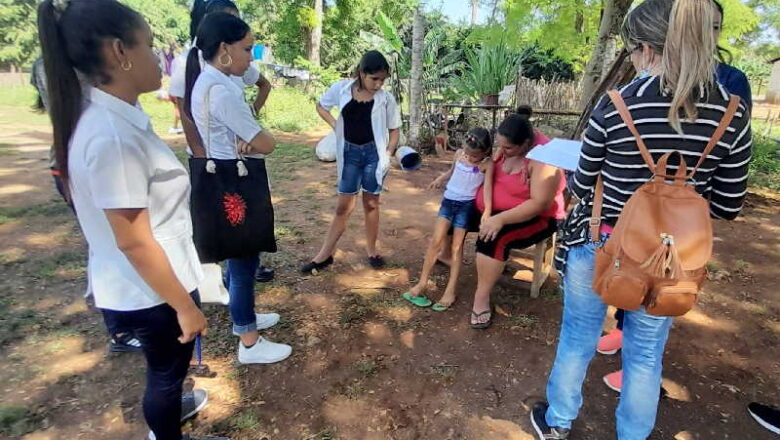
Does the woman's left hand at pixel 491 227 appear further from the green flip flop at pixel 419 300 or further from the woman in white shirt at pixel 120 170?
the woman in white shirt at pixel 120 170

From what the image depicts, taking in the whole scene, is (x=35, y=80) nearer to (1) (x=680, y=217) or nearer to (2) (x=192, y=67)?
(2) (x=192, y=67)

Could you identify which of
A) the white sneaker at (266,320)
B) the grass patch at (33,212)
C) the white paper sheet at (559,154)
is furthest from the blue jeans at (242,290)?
the grass patch at (33,212)

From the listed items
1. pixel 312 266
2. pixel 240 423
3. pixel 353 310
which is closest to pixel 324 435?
pixel 240 423

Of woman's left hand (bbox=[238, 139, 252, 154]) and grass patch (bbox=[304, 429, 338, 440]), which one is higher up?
woman's left hand (bbox=[238, 139, 252, 154])

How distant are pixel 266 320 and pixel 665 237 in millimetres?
2403

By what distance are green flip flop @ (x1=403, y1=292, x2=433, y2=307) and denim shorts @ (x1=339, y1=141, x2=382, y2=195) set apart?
88 centimetres

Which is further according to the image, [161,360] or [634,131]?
[161,360]

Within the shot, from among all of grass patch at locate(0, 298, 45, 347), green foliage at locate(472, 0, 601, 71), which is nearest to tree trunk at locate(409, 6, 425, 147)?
green foliage at locate(472, 0, 601, 71)

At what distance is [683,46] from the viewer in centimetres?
137

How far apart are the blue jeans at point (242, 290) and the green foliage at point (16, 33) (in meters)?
27.6

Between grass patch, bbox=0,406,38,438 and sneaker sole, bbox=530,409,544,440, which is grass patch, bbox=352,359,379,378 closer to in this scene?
sneaker sole, bbox=530,409,544,440

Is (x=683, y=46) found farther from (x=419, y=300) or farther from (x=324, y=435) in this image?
(x=419, y=300)

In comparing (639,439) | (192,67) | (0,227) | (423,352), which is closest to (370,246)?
(423,352)

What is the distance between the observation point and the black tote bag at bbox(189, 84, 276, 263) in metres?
2.16
